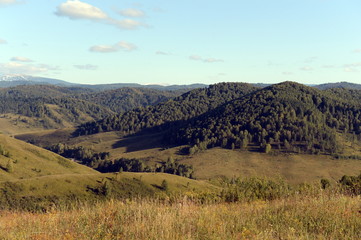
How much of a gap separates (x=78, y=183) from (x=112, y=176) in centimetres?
1383

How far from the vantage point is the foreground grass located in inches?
327

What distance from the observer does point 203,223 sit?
914cm

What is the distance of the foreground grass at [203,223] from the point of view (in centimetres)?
830

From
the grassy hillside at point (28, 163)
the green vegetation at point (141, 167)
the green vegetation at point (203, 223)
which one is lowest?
the green vegetation at point (141, 167)

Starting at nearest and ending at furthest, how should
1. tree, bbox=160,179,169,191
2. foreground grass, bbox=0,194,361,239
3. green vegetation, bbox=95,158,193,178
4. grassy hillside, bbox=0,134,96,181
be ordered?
foreground grass, bbox=0,194,361,239 < tree, bbox=160,179,169,191 < grassy hillside, bbox=0,134,96,181 < green vegetation, bbox=95,158,193,178

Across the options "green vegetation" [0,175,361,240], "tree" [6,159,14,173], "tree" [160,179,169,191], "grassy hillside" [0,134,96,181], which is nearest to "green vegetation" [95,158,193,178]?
"grassy hillside" [0,134,96,181]

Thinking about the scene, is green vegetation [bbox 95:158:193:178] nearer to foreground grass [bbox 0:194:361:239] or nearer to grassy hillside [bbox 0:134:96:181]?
grassy hillside [bbox 0:134:96:181]

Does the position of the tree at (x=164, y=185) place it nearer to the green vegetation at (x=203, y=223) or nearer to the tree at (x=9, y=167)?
the tree at (x=9, y=167)

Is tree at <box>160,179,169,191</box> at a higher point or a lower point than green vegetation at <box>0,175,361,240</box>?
lower

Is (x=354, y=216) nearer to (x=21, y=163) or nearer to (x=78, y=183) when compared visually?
(x=78, y=183)

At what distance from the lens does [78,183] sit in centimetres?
8462

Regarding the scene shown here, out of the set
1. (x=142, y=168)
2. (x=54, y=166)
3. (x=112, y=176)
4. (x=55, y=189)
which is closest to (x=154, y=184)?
(x=112, y=176)

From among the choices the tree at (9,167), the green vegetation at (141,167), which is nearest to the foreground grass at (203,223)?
the tree at (9,167)

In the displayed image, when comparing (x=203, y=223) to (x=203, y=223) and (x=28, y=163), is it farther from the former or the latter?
(x=28, y=163)
